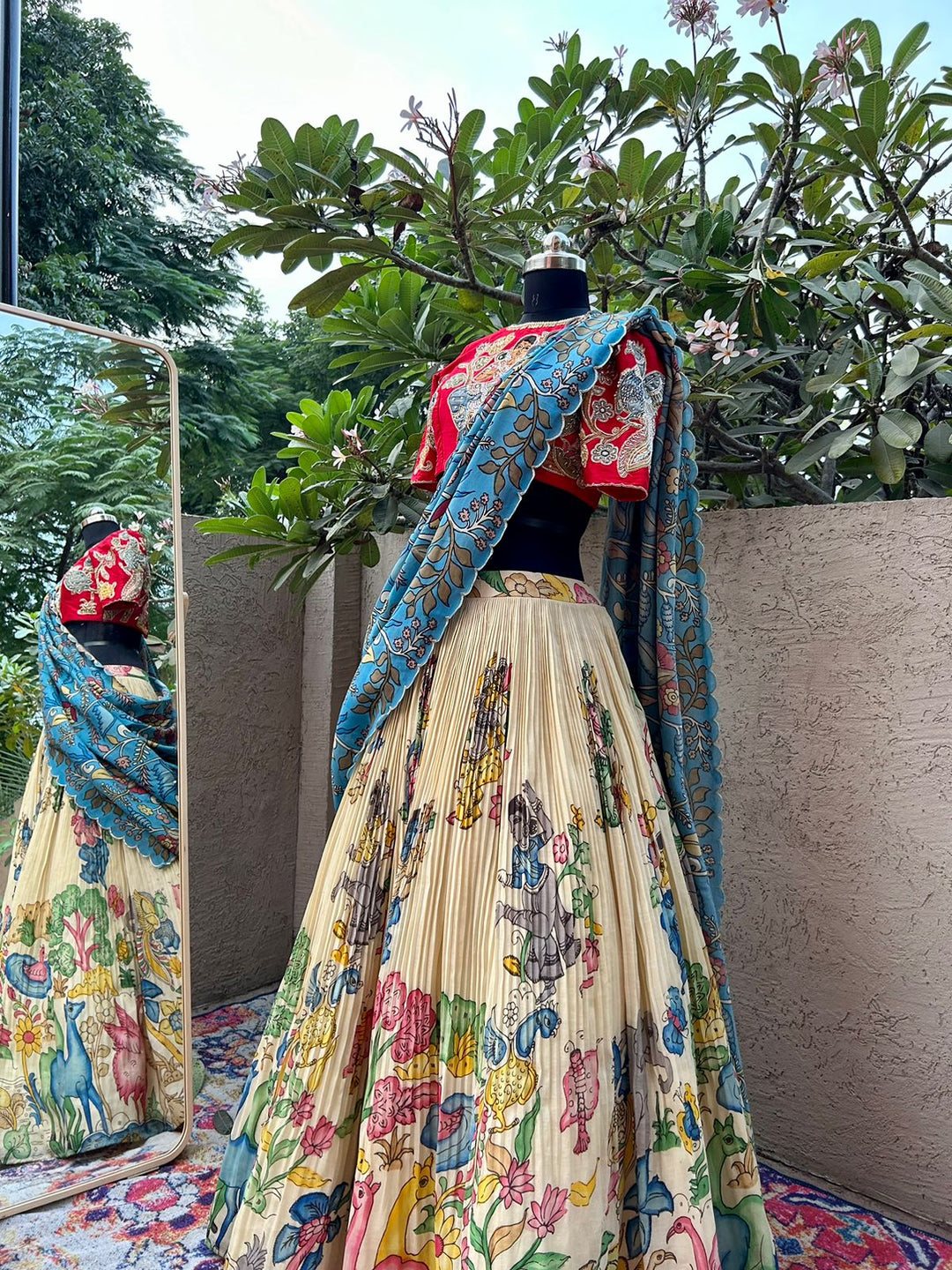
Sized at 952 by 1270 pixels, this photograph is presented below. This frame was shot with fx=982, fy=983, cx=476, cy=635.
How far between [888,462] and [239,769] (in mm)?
1558

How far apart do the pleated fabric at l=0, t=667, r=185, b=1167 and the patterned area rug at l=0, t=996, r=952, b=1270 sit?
81 mm

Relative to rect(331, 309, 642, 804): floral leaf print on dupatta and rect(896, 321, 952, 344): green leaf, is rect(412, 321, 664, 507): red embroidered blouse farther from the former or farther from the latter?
A: rect(896, 321, 952, 344): green leaf

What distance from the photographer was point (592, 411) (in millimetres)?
1199

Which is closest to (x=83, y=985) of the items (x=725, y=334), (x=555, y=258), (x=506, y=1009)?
(x=506, y=1009)

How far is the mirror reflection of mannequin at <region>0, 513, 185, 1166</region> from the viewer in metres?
1.44

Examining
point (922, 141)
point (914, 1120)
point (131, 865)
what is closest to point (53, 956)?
point (131, 865)

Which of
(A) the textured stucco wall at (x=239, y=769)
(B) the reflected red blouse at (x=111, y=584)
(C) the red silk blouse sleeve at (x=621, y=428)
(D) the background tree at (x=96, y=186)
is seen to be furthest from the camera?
(D) the background tree at (x=96, y=186)

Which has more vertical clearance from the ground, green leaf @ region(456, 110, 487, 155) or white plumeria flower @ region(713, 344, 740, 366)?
green leaf @ region(456, 110, 487, 155)

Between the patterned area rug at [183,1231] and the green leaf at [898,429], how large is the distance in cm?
114

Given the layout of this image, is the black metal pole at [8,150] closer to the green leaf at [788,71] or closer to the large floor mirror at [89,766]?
the large floor mirror at [89,766]

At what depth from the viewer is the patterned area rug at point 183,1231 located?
1.36m

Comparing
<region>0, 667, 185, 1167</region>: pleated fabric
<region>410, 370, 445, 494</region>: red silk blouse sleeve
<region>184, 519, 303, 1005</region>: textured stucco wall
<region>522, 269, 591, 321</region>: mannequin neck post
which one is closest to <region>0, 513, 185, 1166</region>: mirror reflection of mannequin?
<region>0, 667, 185, 1167</region>: pleated fabric

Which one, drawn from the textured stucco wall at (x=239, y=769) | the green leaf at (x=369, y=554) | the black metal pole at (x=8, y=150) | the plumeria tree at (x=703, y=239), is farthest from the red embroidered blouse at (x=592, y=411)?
the black metal pole at (x=8, y=150)

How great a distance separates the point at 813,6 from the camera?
4250 millimetres
